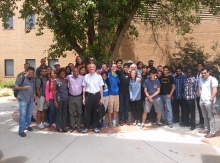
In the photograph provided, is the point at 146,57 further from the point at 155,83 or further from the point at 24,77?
the point at 24,77

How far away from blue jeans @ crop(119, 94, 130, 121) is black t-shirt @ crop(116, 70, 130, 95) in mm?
147

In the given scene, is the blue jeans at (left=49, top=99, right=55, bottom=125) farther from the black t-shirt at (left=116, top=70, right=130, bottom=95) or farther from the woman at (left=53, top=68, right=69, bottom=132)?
the black t-shirt at (left=116, top=70, right=130, bottom=95)

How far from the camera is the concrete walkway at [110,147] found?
466 centimetres

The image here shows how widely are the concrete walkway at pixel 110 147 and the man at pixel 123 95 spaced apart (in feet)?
2.51

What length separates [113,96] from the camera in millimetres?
7035

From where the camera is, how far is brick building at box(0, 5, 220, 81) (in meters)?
17.1

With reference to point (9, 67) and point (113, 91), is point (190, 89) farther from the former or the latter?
point (9, 67)

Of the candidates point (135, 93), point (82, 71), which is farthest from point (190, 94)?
point (82, 71)

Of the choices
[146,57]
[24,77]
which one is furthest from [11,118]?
[146,57]

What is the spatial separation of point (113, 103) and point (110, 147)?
6.32 feet

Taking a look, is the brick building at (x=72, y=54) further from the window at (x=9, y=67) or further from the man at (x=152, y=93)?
the man at (x=152, y=93)

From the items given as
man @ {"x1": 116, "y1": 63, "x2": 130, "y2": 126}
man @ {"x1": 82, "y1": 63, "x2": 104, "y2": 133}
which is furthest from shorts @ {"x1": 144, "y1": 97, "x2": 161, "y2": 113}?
man @ {"x1": 82, "y1": 63, "x2": 104, "y2": 133}

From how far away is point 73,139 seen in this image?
5.85 metres

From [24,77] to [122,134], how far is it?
3015 millimetres
